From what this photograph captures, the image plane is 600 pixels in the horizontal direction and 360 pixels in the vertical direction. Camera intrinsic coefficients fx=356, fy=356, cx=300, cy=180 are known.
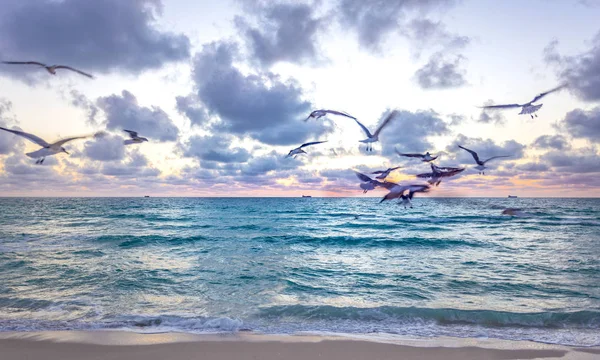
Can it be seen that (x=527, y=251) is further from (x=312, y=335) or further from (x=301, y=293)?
(x=312, y=335)

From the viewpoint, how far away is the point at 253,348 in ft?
22.7

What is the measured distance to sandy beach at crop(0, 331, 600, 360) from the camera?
6547 mm

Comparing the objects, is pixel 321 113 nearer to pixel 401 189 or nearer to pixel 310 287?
pixel 401 189

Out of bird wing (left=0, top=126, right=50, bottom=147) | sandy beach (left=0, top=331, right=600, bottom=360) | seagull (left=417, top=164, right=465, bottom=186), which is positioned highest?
bird wing (left=0, top=126, right=50, bottom=147)

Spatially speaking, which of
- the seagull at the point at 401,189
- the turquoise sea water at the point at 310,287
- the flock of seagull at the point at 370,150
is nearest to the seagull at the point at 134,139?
the flock of seagull at the point at 370,150

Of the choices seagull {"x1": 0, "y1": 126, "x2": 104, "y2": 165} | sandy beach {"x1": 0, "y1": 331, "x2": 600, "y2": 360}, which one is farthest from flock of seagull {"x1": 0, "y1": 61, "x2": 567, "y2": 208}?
sandy beach {"x1": 0, "y1": 331, "x2": 600, "y2": 360}

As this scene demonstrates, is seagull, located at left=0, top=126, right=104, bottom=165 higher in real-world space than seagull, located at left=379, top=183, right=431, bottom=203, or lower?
higher

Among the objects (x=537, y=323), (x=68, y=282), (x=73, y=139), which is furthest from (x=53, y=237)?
(x=537, y=323)

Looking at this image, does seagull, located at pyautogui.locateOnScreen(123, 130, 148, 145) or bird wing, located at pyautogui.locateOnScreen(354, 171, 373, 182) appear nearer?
bird wing, located at pyautogui.locateOnScreen(354, 171, 373, 182)

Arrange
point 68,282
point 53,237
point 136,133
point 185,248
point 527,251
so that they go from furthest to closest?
1. point 53,237
2. point 185,248
3. point 527,251
4. point 68,282
5. point 136,133

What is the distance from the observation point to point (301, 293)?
11.3 m

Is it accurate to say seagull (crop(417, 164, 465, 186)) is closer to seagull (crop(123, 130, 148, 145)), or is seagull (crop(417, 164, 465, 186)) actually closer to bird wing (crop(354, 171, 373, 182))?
bird wing (crop(354, 171, 373, 182))

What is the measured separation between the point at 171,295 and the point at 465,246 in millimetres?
17607

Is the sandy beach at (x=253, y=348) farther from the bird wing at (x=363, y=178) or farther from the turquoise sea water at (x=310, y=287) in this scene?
the bird wing at (x=363, y=178)
